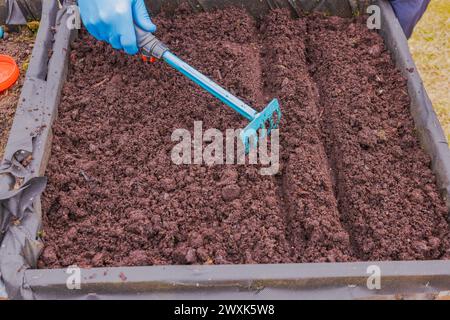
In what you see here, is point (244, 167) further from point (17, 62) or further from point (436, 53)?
point (436, 53)

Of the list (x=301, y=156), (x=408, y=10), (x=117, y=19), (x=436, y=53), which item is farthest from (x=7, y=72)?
(x=436, y=53)

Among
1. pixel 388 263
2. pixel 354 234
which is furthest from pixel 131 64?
pixel 388 263

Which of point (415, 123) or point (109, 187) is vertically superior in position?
point (415, 123)

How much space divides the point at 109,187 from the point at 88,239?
0.23m

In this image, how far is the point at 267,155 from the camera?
1.85 metres

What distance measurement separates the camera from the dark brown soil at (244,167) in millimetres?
1600

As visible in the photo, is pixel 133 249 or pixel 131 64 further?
pixel 131 64

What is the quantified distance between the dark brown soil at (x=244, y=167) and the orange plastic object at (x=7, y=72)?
0.35 m

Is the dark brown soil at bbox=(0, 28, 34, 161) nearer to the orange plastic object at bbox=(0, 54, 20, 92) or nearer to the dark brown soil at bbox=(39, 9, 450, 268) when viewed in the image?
the orange plastic object at bbox=(0, 54, 20, 92)

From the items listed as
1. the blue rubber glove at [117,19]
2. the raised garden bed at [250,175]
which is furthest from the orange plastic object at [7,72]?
the blue rubber glove at [117,19]

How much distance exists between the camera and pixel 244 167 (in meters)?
1.80

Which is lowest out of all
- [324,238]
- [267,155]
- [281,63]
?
[324,238]

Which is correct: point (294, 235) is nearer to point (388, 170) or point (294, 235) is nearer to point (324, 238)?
point (324, 238)

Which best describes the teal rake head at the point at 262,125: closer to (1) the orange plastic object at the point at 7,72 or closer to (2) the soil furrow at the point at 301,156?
(2) the soil furrow at the point at 301,156
